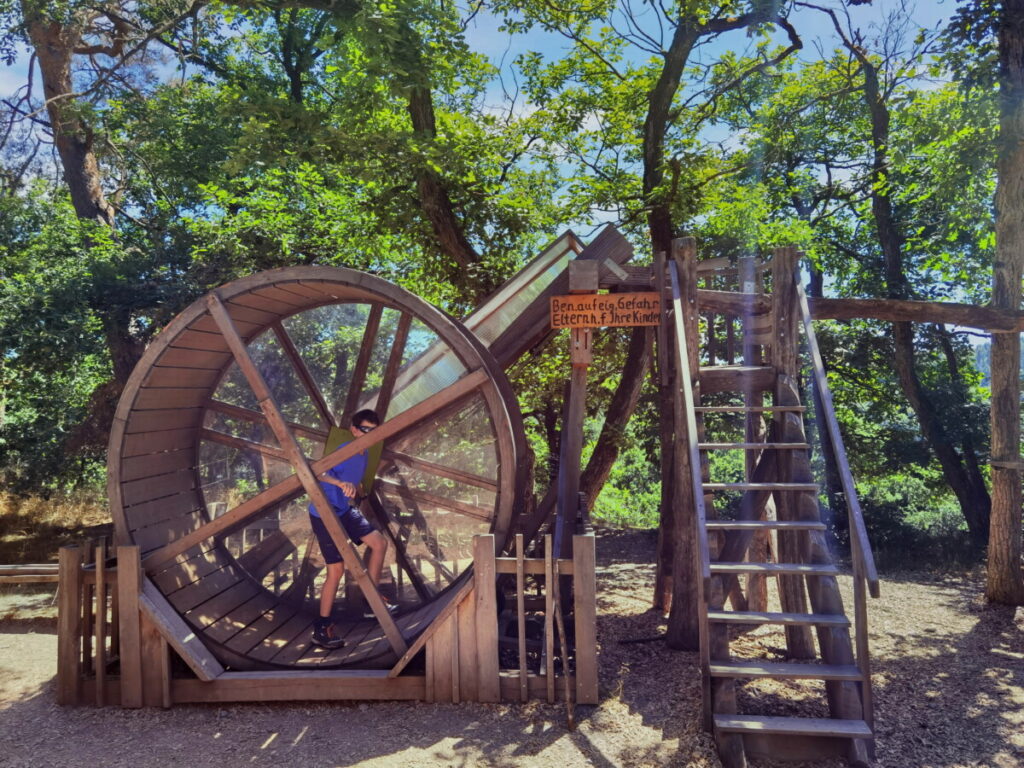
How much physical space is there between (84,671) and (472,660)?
267cm

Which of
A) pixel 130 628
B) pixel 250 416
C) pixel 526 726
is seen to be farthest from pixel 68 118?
pixel 526 726

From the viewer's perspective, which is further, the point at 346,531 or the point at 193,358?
the point at 193,358

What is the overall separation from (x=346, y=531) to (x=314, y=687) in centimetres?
106

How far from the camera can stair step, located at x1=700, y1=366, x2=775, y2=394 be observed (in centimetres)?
605

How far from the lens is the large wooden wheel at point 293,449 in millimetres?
5305

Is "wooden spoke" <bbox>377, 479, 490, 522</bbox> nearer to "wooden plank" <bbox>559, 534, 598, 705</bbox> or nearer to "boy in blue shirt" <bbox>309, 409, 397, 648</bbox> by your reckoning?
"boy in blue shirt" <bbox>309, 409, 397, 648</bbox>

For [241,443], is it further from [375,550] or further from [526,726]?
[526,726]

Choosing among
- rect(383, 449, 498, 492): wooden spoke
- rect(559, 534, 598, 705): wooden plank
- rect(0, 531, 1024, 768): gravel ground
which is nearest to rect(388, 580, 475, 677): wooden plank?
rect(0, 531, 1024, 768): gravel ground

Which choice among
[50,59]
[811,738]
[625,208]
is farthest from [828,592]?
[50,59]

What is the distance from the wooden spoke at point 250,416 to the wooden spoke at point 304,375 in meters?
0.12

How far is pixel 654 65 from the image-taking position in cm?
1040

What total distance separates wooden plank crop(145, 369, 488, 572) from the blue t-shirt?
16 centimetres

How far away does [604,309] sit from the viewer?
250 inches

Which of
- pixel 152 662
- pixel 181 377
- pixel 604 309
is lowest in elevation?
pixel 152 662
